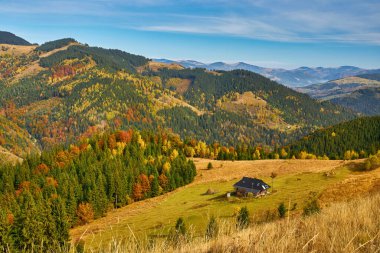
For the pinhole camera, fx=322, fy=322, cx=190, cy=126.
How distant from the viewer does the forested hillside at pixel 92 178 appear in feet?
322

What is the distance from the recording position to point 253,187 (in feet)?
301

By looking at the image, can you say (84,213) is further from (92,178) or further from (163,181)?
(163,181)

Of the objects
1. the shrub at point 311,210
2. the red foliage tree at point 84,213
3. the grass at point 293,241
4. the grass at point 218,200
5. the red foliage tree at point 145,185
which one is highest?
the grass at point 293,241

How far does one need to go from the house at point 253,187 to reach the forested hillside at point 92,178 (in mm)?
35253

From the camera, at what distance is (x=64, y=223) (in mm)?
60438

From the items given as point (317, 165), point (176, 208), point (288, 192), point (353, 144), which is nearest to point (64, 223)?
point (176, 208)

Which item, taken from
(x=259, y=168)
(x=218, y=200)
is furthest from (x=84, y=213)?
(x=259, y=168)

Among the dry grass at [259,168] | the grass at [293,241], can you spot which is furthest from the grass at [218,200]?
the grass at [293,241]

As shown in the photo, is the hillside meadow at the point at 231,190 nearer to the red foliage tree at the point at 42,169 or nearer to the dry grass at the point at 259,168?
the dry grass at the point at 259,168

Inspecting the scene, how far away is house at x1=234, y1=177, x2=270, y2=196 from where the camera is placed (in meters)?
90.2

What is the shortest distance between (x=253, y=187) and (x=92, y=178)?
5563 cm

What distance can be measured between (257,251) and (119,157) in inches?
5523

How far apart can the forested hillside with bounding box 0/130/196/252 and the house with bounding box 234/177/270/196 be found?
116 ft

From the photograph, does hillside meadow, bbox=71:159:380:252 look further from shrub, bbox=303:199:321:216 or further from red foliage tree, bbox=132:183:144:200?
shrub, bbox=303:199:321:216
